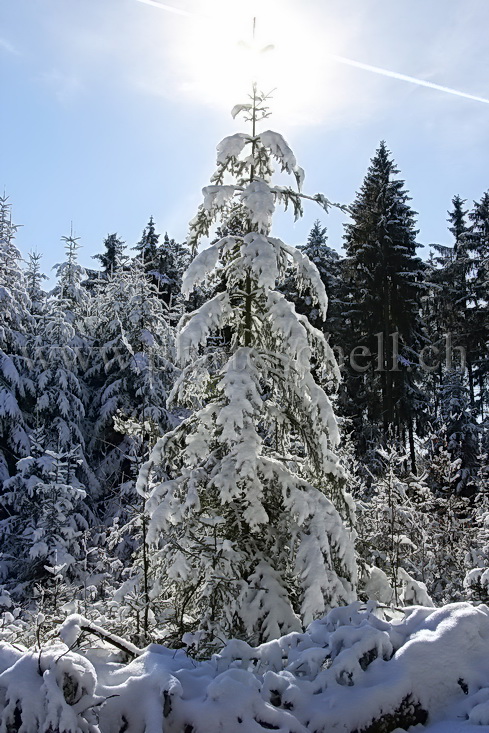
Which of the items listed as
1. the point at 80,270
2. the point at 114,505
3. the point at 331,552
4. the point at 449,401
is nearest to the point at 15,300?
the point at 80,270

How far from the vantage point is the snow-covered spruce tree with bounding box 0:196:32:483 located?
47.9 feet

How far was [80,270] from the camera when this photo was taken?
60.7ft

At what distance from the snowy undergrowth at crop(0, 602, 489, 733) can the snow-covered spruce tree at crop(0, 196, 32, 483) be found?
12.3 m

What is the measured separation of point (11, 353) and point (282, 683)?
14.9m

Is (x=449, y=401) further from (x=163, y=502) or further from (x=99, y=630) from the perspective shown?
(x=99, y=630)

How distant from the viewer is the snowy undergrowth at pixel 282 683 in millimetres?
2473

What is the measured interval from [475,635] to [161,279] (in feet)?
93.1

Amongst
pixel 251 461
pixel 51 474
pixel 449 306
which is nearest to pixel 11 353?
pixel 51 474

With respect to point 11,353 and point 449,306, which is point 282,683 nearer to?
point 11,353

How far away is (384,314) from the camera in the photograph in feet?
77.9

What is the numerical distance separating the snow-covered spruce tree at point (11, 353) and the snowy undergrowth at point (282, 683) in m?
12.3

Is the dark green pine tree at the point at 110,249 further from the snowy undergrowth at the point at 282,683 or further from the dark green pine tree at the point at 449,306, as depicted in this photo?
the snowy undergrowth at the point at 282,683

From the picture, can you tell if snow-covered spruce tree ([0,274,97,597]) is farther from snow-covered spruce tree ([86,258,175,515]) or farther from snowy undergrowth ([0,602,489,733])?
snowy undergrowth ([0,602,489,733])

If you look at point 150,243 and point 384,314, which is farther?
point 150,243
